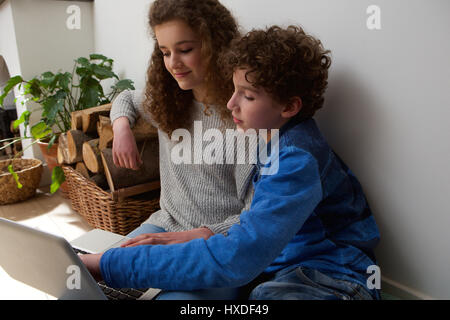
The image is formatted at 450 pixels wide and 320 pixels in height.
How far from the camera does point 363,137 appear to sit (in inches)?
37.8

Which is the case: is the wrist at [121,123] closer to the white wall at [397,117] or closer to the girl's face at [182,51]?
the girl's face at [182,51]

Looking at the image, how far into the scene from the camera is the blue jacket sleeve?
701 millimetres

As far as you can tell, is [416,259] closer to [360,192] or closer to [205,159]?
[360,192]

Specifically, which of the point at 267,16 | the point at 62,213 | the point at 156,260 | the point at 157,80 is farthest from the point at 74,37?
the point at 156,260

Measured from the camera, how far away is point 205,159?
3.62ft

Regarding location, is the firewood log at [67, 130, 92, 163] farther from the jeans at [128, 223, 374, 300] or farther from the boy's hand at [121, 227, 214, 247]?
the jeans at [128, 223, 374, 300]

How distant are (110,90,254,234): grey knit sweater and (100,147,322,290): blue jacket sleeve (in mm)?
268

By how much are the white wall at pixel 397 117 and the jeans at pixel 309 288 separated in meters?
0.25

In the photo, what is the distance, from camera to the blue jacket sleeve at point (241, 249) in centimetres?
70

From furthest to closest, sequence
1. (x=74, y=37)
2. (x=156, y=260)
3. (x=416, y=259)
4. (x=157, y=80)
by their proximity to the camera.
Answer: (x=74, y=37) → (x=157, y=80) → (x=416, y=259) → (x=156, y=260)

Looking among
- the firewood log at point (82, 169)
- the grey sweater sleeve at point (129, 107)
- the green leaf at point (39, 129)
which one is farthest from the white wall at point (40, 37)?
the grey sweater sleeve at point (129, 107)

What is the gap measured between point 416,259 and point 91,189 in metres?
1.36

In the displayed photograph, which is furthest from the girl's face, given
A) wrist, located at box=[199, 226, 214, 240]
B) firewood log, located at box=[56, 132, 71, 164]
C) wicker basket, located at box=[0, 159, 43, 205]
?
wicker basket, located at box=[0, 159, 43, 205]

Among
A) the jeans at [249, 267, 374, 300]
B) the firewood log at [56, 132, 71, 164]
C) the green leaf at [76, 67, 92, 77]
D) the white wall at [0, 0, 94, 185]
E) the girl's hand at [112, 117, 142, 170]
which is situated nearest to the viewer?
the jeans at [249, 267, 374, 300]
